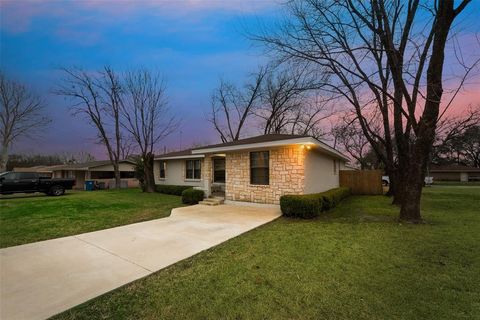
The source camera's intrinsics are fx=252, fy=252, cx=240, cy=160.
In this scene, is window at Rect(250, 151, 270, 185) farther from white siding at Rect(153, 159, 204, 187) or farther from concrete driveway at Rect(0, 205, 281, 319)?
white siding at Rect(153, 159, 204, 187)

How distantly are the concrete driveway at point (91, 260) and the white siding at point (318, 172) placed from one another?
365 centimetres

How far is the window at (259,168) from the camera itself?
35.3 feet

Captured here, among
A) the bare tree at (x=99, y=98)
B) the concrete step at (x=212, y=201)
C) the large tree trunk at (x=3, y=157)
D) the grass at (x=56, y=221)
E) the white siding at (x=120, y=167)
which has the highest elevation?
the bare tree at (x=99, y=98)

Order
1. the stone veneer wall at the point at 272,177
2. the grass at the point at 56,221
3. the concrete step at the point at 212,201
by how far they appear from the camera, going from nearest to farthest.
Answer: the grass at the point at 56,221, the stone veneer wall at the point at 272,177, the concrete step at the point at 212,201

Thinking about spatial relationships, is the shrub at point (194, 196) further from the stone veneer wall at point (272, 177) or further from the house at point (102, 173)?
the house at point (102, 173)

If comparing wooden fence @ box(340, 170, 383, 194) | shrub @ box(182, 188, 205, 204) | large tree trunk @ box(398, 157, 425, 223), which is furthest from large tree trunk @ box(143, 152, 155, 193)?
large tree trunk @ box(398, 157, 425, 223)

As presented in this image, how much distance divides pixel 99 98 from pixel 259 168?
935 inches

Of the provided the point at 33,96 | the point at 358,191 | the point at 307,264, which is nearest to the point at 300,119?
the point at 358,191

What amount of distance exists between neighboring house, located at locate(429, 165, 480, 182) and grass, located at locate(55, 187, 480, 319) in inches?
2059

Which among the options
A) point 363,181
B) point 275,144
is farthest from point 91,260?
point 363,181

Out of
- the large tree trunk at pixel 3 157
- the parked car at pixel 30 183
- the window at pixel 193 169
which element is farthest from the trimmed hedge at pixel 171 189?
the large tree trunk at pixel 3 157

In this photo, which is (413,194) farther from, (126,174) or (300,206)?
(126,174)

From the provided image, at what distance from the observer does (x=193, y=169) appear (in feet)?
59.3

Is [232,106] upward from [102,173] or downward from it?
upward
